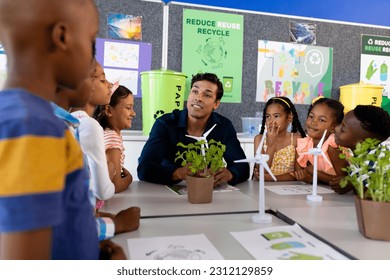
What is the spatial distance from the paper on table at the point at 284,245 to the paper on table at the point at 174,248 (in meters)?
0.07

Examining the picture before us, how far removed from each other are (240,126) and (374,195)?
1479 mm

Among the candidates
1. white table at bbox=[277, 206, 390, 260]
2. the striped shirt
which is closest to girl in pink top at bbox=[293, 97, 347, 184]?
white table at bbox=[277, 206, 390, 260]

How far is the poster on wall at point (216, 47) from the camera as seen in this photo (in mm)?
2037

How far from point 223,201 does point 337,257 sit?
0.40 metres

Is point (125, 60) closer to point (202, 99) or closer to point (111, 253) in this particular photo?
point (202, 99)

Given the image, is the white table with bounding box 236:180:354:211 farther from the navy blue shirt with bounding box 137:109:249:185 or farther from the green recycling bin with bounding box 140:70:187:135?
the green recycling bin with bounding box 140:70:187:135

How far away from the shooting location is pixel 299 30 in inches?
87.0

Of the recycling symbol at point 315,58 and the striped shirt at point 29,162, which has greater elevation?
the recycling symbol at point 315,58

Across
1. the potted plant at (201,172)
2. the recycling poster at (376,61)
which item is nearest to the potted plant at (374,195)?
the potted plant at (201,172)

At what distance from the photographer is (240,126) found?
215 centimetres

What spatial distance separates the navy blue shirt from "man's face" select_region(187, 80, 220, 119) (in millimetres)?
47

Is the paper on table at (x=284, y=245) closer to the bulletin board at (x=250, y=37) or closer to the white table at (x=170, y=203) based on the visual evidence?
the white table at (x=170, y=203)
